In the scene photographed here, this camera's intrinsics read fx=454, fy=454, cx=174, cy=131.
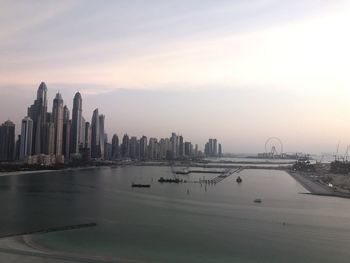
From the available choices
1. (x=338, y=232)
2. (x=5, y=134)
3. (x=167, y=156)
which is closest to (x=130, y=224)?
(x=338, y=232)

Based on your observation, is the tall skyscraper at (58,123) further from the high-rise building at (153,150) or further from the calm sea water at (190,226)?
the calm sea water at (190,226)

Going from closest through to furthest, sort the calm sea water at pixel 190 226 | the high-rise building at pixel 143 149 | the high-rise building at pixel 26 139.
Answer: the calm sea water at pixel 190 226 < the high-rise building at pixel 26 139 < the high-rise building at pixel 143 149

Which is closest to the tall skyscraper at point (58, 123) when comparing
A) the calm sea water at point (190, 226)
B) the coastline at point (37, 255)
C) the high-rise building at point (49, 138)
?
the high-rise building at point (49, 138)

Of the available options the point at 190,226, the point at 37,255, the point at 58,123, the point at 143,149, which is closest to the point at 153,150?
the point at 143,149

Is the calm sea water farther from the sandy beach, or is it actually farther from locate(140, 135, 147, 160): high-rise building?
locate(140, 135, 147, 160): high-rise building

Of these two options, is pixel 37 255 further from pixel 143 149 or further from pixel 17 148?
pixel 143 149

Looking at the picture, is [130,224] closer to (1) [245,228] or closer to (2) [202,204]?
(1) [245,228]

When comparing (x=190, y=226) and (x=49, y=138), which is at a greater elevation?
(x=49, y=138)
